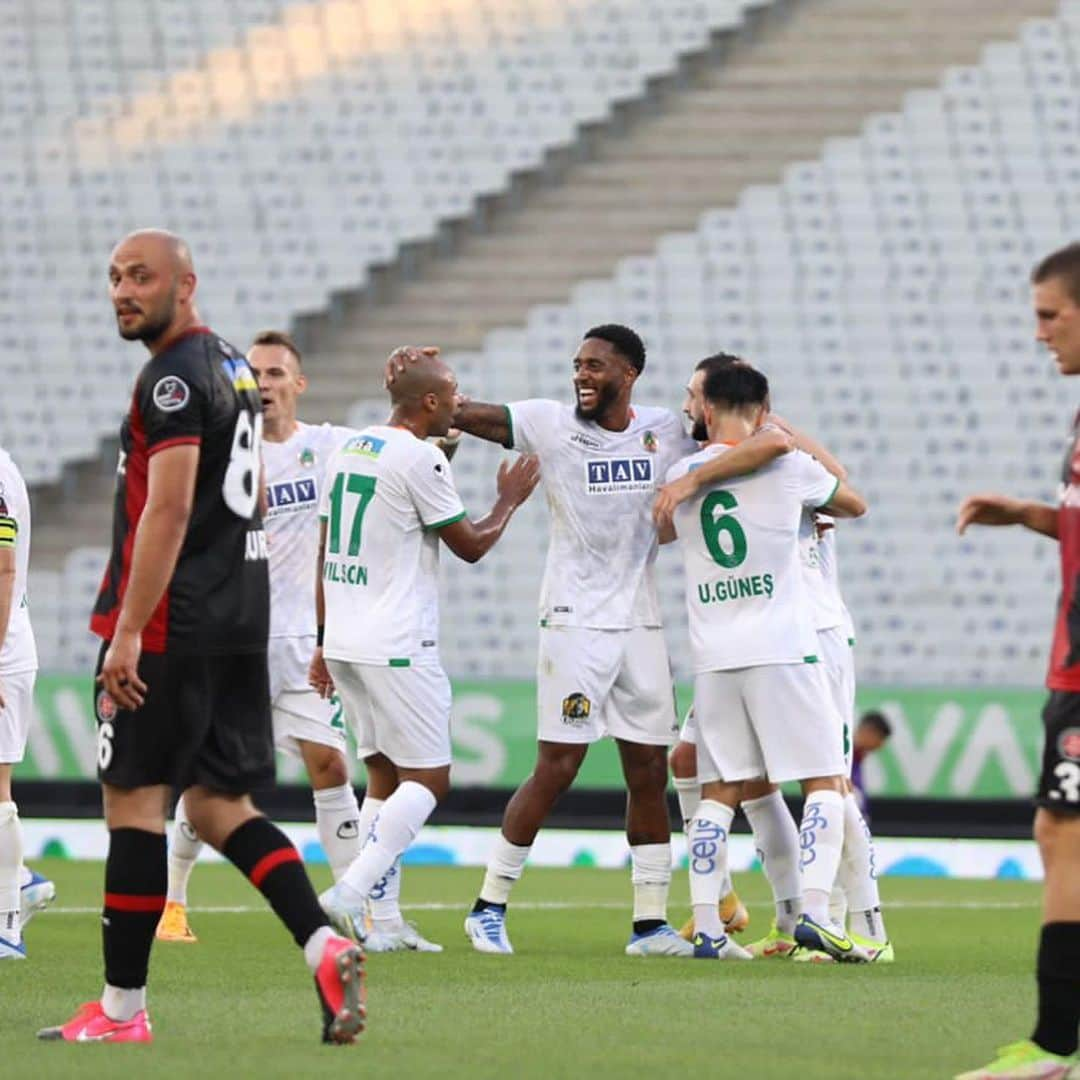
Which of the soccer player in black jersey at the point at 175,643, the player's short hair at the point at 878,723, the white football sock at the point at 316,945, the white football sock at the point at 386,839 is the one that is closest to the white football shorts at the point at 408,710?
the white football sock at the point at 386,839

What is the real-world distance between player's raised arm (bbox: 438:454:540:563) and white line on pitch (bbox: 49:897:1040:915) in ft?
10.4

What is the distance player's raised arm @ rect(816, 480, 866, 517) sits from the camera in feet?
29.1

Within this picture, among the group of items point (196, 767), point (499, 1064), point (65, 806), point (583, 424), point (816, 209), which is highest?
point (816, 209)

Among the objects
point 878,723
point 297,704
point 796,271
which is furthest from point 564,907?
point 796,271

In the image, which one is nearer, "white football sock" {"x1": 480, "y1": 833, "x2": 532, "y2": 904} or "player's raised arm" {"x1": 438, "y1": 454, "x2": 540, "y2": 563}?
"player's raised arm" {"x1": 438, "y1": 454, "x2": 540, "y2": 563}

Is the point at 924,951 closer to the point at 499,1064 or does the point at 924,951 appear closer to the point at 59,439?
the point at 499,1064

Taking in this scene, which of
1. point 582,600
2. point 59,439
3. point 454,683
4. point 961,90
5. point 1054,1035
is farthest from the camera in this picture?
point 961,90

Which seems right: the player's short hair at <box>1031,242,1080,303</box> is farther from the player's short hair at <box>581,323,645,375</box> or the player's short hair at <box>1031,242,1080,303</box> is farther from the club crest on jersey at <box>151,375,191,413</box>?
the player's short hair at <box>581,323,645,375</box>

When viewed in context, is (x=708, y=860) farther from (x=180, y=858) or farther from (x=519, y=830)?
(x=180, y=858)

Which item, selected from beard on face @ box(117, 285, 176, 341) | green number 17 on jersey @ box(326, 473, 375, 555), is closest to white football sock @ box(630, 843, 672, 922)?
green number 17 on jersey @ box(326, 473, 375, 555)

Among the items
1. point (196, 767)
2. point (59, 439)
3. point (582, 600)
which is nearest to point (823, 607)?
point (582, 600)

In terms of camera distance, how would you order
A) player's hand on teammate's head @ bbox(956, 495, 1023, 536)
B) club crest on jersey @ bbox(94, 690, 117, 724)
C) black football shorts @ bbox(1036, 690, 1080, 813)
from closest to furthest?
1. black football shorts @ bbox(1036, 690, 1080, 813)
2. player's hand on teammate's head @ bbox(956, 495, 1023, 536)
3. club crest on jersey @ bbox(94, 690, 117, 724)

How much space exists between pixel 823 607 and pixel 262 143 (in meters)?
16.2

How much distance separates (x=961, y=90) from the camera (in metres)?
24.0
